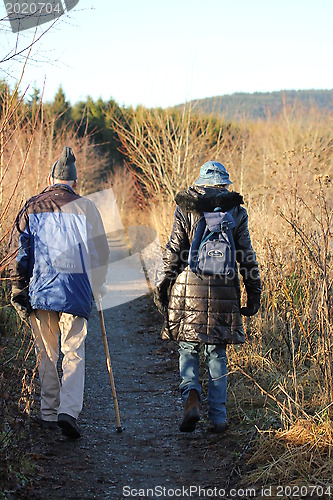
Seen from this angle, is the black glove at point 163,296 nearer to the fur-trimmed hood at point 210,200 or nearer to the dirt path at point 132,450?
the fur-trimmed hood at point 210,200

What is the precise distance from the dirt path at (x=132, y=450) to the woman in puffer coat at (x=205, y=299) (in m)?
0.25

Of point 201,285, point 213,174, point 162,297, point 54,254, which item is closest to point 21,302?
point 54,254

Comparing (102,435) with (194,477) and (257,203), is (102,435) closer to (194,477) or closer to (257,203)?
(194,477)

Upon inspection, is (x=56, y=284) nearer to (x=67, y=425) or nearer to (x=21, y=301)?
(x=21, y=301)

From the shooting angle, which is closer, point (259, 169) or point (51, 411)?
point (51, 411)

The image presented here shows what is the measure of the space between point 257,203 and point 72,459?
16.6 ft

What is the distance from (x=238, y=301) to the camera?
13.8 feet

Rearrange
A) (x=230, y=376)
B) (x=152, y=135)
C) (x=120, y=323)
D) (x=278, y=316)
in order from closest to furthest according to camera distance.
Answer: (x=230, y=376) → (x=278, y=316) → (x=120, y=323) → (x=152, y=135)

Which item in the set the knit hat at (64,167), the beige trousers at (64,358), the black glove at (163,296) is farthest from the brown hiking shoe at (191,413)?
the knit hat at (64,167)

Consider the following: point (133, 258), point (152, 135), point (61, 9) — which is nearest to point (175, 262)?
point (61, 9)

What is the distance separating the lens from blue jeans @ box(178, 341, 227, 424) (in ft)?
13.9

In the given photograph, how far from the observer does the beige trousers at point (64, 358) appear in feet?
13.5

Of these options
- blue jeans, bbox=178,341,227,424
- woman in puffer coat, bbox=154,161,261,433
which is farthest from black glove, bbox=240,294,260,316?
blue jeans, bbox=178,341,227,424

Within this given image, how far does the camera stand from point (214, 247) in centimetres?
406
